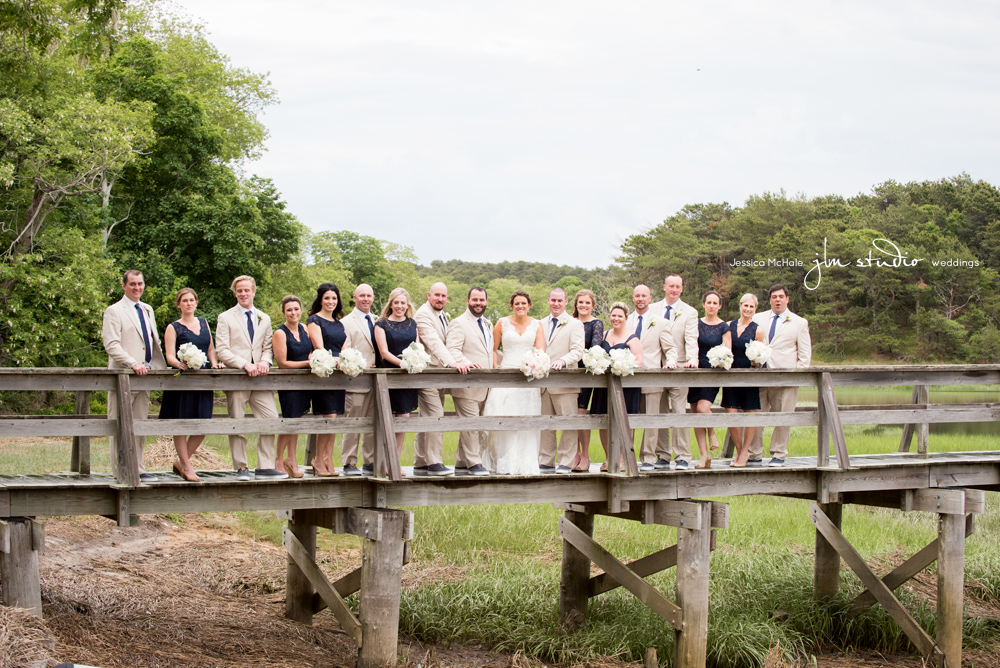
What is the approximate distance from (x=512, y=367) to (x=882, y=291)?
5354cm

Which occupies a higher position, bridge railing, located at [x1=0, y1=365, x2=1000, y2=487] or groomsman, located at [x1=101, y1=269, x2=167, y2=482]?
groomsman, located at [x1=101, y1=269, x2=167, y2=482]

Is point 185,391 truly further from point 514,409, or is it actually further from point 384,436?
point 514,409

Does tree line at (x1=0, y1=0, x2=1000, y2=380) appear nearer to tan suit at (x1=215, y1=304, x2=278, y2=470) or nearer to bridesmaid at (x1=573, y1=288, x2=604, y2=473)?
tan suit at (x1=215, y1=304, x2=278, y2=470)

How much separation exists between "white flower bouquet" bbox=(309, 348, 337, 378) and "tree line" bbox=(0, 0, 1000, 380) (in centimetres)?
628

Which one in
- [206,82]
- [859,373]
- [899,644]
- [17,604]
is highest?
[206,82]

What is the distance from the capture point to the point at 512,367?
9891 mm

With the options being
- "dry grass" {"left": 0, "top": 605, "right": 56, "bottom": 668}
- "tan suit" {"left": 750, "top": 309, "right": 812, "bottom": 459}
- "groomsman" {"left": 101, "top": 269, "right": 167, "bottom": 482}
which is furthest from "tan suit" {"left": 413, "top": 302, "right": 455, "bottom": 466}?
"tan suit" {"left": 750, "top": 309, "right": 812, "bottom": 459}

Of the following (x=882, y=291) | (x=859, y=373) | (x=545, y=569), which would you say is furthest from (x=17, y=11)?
(x=882, y=291)

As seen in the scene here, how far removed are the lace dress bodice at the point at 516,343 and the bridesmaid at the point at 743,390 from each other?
223cm

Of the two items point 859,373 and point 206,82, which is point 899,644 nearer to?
point 859,373

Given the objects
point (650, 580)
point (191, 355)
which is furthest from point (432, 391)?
point (650, 580)

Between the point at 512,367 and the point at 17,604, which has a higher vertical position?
the point at 512,367

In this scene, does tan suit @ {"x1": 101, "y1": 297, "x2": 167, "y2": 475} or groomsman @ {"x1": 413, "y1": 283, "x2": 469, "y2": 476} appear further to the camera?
groomsman @ {"x1": 413, "y1": 283, "x2": 469, "y2": 476}

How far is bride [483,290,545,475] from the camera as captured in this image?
9.99m
